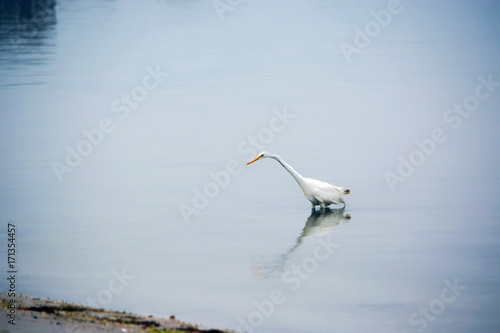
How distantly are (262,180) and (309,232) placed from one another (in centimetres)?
394

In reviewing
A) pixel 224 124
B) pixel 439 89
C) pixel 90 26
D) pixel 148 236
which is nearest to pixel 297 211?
pixel 148 236

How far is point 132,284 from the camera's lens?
486 inches

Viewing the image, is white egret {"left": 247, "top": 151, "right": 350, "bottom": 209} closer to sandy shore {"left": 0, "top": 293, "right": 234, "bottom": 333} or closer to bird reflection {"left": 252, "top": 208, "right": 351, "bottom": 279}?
bird reflection {"left": 252, "top": 208, "right": 351, "bottom": 279}

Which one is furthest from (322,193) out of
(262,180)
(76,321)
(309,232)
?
(76,321)

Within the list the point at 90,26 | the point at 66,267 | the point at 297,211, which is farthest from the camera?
the point at 90,26

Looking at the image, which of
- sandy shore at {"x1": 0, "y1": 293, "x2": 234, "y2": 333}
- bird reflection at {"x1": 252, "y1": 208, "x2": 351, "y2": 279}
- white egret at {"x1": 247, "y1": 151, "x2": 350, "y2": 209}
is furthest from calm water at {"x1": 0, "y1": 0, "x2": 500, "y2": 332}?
sandy shore at {"x1": 0, "y1": 293, "x2": 234, "y2": 333}

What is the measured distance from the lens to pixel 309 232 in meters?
14.5

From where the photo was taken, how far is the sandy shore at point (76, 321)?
9.20 m

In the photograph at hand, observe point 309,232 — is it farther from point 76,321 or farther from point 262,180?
point 76,321

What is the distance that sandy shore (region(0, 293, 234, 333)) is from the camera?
30.2 feet

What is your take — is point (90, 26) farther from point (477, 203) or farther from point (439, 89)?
point (477, 203)

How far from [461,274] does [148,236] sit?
552 cm

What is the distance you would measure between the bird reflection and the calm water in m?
0.04

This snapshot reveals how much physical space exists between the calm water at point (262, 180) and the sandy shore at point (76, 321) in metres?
1.11
